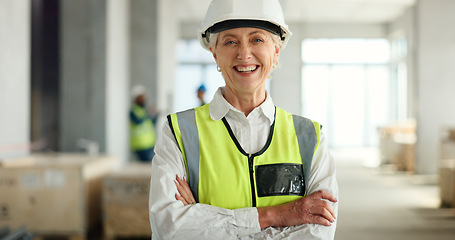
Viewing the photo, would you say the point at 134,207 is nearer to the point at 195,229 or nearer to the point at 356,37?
the point at 195,229

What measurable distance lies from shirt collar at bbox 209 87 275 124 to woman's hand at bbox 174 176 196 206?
0.77 ft

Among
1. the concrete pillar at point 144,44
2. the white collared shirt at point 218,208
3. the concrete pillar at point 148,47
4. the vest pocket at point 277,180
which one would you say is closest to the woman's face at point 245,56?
the white collared shirt at point 218,208

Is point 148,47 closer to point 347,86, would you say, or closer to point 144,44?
point 144,44

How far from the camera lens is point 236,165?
56.6 inches

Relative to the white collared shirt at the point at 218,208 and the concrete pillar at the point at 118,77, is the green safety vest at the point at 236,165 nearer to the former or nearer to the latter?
the white collared shirt at the point at 218,208

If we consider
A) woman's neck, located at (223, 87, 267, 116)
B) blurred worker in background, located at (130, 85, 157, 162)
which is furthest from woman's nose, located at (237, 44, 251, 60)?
blurred worker in background, located at (130, 85, 157, 162)

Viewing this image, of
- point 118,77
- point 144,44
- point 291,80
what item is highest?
point 144,44

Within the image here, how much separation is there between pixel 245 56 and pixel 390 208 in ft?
17.8

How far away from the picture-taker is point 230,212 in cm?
138

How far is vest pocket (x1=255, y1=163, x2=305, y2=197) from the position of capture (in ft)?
4.74

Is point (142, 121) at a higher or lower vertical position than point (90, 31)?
lower

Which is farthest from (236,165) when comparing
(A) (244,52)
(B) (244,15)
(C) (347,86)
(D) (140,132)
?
(C) (347,86)

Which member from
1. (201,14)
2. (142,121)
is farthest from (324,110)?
(142,121)

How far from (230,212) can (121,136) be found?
20.4 feet
